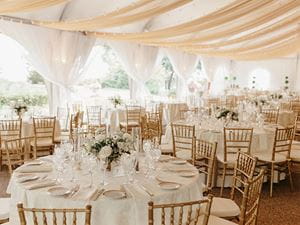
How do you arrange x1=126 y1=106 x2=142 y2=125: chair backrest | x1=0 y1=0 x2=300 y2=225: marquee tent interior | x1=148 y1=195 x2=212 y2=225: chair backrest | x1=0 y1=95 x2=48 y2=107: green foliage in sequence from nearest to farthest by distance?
x1=148 y1=195 x2=212 y2=225: chair backrest → x1=0 y1=0 x2=300 y2=225: marquee tent interior → x1=0 y1=95 x2=48 y2=107: green foliage → x1=126 y1=106 x2=142 y2=125: chair backrest

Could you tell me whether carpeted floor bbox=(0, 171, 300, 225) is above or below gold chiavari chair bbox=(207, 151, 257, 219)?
below

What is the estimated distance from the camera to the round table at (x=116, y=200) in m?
2.66

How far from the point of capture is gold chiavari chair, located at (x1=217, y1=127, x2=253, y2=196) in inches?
205

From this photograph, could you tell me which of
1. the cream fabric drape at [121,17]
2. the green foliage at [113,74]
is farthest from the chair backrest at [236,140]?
the green foliage at [113,74]

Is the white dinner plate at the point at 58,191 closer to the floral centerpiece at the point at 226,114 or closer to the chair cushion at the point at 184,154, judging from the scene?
the chair cushion at the point at 184,154

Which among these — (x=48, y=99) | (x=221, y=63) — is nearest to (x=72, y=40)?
(x=48, y=99)

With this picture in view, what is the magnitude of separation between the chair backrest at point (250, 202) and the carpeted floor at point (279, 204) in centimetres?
153

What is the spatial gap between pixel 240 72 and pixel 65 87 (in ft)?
47.3

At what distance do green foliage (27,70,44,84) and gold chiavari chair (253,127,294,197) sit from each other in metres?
5.85

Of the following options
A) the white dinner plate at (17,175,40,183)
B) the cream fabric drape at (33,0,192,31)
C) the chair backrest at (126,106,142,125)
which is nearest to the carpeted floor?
the white dinner plate at (17,175,40,183)

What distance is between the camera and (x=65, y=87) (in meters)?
8.80

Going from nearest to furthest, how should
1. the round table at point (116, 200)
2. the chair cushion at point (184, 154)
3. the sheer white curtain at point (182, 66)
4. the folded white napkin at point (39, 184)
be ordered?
the round table at point (116, 200) → the folded white napkin at point (39, 184) → the chair cushion at point (184, 154) → the sheer white curtain at point (182, 66)

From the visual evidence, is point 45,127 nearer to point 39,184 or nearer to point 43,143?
point 43,143

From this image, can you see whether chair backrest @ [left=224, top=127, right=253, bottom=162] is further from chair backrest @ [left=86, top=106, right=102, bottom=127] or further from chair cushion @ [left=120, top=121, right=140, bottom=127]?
chair backrest @ [left=86, top=106, right=102, bottom=127]
